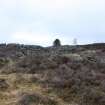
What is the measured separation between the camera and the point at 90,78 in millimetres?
15172

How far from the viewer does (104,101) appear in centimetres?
1202

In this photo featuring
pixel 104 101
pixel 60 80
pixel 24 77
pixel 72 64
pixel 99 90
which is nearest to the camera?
pixel 104 101

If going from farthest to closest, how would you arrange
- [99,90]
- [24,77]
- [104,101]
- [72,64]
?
[72,64]
[24,77]
[99,90]
[104,101]

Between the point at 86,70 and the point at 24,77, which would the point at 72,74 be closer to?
the point at 86,70

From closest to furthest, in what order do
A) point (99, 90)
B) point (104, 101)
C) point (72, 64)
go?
point (104, 101), point (99, 90), point (72, 64)

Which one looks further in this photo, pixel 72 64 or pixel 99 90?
pixel 72 64

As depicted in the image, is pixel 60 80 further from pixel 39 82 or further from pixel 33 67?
pixel 33 67

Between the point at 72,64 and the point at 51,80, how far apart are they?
13.3ft

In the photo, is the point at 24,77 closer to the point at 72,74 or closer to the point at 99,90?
the point at 72,74

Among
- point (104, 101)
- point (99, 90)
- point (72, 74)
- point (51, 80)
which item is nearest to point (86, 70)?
point (72, 74)

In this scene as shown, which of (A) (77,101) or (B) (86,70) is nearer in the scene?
(A) (77,101)

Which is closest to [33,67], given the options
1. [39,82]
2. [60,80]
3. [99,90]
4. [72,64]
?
[72,64]

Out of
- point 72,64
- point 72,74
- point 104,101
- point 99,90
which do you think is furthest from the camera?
point 72,64

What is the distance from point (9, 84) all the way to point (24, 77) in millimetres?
1898
